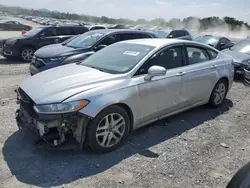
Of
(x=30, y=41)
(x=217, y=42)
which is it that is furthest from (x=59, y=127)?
(x=217, y=42)

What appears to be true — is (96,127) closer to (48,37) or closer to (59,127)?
(59,127)

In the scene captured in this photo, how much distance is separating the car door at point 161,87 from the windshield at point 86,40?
364 cm

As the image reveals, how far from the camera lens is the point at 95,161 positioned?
3340 mm

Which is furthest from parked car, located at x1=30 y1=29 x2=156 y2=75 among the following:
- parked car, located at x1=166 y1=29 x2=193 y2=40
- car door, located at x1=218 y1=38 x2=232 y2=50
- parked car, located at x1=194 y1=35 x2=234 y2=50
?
parked car, located at x1=166 y1=29 x2=193 y2=40

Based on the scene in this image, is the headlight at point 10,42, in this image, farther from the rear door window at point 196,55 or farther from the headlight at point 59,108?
the headlight at point 59,108

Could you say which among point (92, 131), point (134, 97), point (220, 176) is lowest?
point (220, 176)

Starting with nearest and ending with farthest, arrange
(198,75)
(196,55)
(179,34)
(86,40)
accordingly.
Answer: (198,75) < (196,55) < (86,40) < (179,34)

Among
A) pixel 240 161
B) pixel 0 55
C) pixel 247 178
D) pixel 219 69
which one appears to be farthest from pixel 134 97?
pixel 0 55

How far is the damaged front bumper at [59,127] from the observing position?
311 cm

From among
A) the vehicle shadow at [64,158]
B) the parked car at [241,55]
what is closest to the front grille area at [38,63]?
the vehicle shadow at [64,158]

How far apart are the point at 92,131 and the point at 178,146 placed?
4.56 ft

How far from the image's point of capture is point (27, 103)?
3.34 m

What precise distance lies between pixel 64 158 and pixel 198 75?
2.73 metres

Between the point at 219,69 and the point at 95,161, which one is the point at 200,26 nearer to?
the point at 219,69
